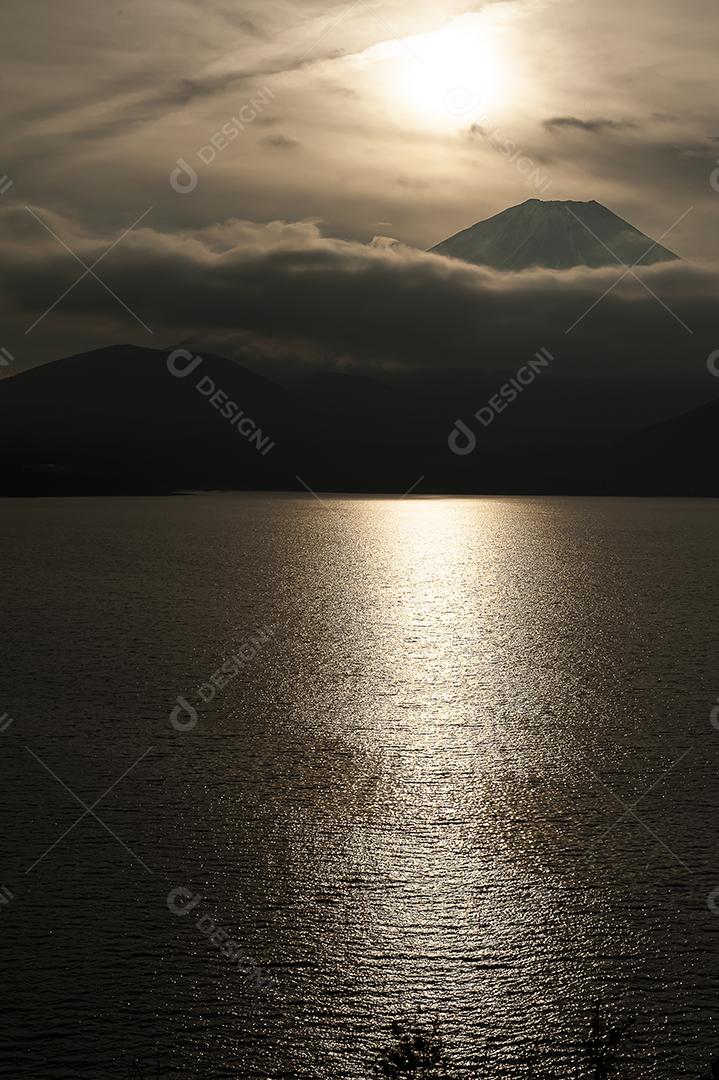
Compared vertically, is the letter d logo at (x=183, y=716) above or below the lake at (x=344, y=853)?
above

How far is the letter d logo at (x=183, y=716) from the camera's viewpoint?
47.0m

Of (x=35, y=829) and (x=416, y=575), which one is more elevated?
(x=416, y=575)

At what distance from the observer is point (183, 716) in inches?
1918

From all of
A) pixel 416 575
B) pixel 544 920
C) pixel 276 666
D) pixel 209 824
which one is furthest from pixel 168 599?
pixel 544 920

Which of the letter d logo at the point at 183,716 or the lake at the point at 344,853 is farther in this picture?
the letter d logo at the point at 183,716

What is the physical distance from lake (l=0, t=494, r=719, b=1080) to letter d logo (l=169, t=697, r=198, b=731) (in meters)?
0.23

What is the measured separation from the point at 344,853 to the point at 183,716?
19.0 metres

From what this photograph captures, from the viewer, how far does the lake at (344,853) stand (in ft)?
73.2

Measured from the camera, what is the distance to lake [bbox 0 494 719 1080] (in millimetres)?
22312

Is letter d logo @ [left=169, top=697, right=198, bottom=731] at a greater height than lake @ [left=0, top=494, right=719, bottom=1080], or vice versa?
letter d logo @ [left=169, top=697, right=198, bottom=731]

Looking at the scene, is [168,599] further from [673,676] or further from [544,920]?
[544,920]

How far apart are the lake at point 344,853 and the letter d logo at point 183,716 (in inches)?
9.2

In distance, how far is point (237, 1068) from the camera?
20.7 meters

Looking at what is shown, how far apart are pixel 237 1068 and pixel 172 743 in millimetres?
23653
